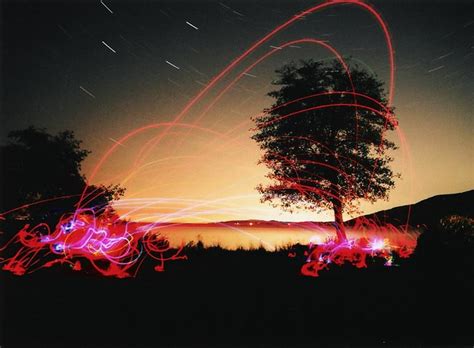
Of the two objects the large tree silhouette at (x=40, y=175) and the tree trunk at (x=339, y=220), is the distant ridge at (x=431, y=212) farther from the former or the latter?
the large tree silhouette at (x=40, y=175)

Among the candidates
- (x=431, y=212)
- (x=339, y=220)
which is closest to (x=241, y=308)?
(x=339, y=220)

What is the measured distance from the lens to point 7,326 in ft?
24.6

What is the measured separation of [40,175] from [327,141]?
21171mm

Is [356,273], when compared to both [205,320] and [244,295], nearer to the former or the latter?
[244,295]

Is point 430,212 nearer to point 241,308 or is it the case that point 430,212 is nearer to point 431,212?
point 431,212

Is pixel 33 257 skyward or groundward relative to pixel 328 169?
groundward

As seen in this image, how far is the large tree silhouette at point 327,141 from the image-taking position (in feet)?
70.9

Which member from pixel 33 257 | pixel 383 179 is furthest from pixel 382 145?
pixel 33 257

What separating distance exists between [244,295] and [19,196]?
2329 cm

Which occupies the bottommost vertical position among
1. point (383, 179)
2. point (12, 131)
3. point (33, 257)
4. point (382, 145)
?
point (33, 257)

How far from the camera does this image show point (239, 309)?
8.41m

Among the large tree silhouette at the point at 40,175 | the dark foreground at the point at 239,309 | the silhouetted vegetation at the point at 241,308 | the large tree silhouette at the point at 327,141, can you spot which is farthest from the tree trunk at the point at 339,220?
the large tree silhouette at the point at 40,175

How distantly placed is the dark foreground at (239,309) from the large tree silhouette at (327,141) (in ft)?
33.3

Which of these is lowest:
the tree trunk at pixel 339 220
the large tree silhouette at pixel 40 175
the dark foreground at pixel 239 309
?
the dark foreground at pixel 239 309
